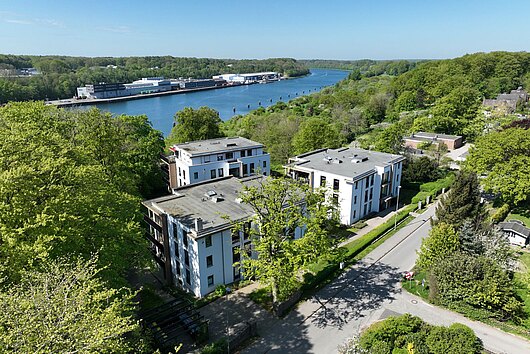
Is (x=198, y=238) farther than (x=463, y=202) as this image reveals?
No

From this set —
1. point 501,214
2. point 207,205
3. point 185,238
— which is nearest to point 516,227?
point 501,214

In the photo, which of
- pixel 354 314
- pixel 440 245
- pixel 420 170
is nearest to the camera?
pixel 354 314

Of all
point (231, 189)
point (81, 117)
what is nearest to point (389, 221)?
point (231, 189)

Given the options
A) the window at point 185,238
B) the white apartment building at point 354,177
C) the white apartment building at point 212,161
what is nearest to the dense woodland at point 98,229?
the white apartment building at point 212,161

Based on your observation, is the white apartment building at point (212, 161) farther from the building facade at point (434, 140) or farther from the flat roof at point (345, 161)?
the building facade at point (434, 140)

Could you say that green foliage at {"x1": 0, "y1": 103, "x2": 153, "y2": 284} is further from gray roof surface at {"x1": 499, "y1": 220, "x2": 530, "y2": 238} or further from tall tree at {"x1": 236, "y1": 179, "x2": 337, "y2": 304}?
gray roof surface at {"x1": 499, "y1": 220, "x2": 530, "y2": 238}

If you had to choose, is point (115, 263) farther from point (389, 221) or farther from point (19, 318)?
point (389, 221)

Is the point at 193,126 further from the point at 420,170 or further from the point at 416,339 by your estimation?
the point at 416,339
